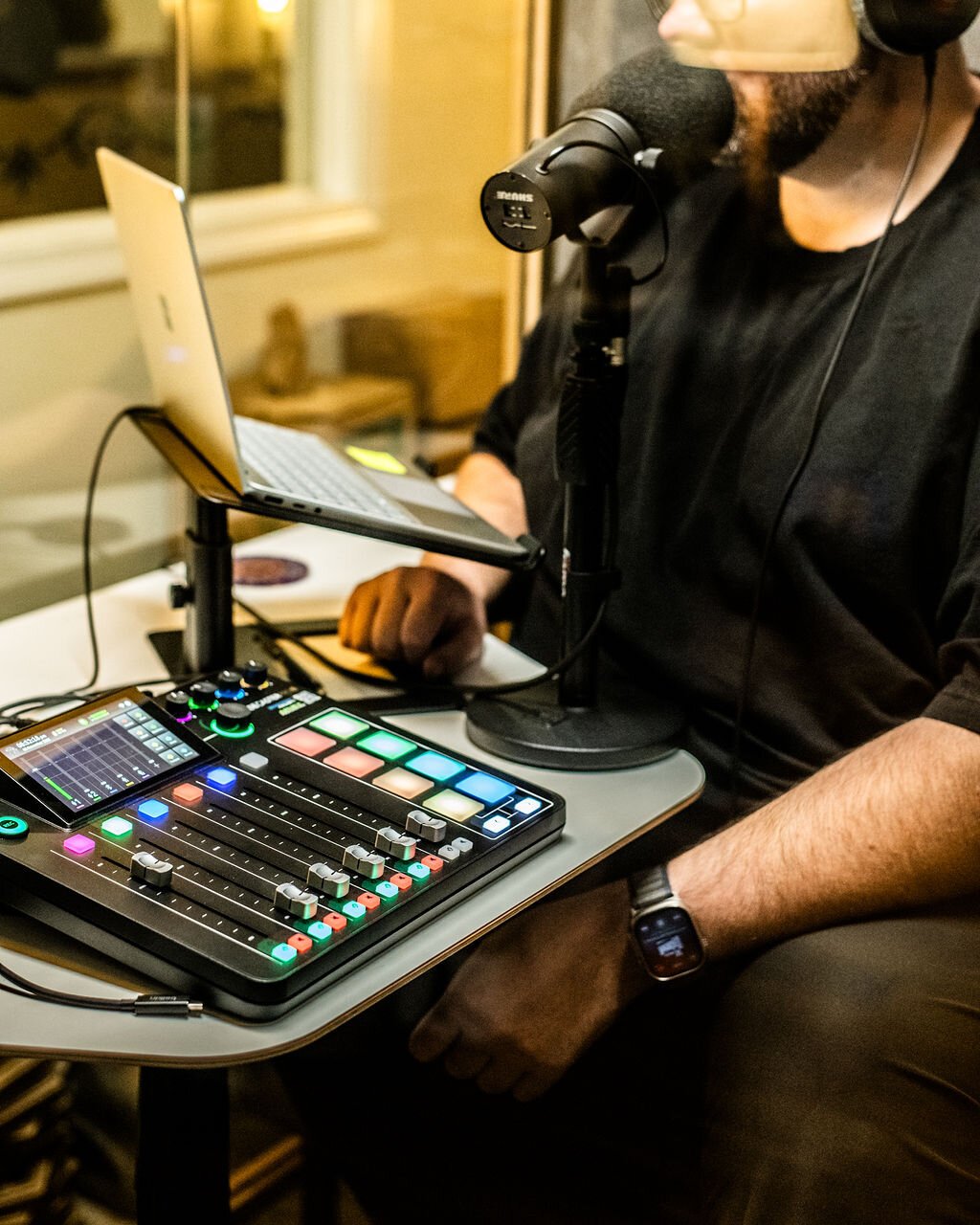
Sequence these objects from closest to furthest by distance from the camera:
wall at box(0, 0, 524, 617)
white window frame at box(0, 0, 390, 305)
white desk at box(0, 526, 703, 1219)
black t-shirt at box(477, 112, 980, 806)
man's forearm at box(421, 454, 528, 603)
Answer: white desk at box(0, 526, 703, 1219) → black t-shirt at box(477, 112, 980, 806) → man's forearm at box(421, 454, 528, 603) → wall at box(0, 0, 524, 617) → white window frame at box(0, 0, 390, 305)

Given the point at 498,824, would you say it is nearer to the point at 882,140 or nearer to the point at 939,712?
the point at 939,712

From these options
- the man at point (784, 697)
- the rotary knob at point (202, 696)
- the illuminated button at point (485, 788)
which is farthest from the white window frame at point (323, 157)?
the illuminated button at point (485, 788)

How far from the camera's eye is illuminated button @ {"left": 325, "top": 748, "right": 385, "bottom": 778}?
87 cm

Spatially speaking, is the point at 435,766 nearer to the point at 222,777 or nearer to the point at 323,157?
the point at 222,777

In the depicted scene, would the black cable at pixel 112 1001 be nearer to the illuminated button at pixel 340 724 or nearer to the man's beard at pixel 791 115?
the illuminated button at pixel 340 724

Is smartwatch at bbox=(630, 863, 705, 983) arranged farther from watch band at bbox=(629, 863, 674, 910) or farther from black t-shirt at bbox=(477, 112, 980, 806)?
black t-shirt at bbox=(477, 112, 980, 806)

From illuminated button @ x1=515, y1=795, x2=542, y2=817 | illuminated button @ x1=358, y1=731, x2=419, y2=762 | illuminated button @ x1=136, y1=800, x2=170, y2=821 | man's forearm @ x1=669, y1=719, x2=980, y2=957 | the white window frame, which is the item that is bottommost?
man's forearm @ x1=669, y1=719, x2=980, y2=957

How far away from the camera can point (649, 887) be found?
0.97 meters

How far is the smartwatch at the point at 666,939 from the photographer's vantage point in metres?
0.96

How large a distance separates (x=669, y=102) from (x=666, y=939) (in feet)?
1.85

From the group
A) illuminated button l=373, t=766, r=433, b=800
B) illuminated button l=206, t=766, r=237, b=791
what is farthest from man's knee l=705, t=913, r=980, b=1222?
illuminated button l=206, t=766, r=237, b=791

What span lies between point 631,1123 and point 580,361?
57cm

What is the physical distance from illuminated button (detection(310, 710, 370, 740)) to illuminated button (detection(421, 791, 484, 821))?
0.08 meters

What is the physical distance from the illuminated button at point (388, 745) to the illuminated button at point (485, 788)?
5 cm
